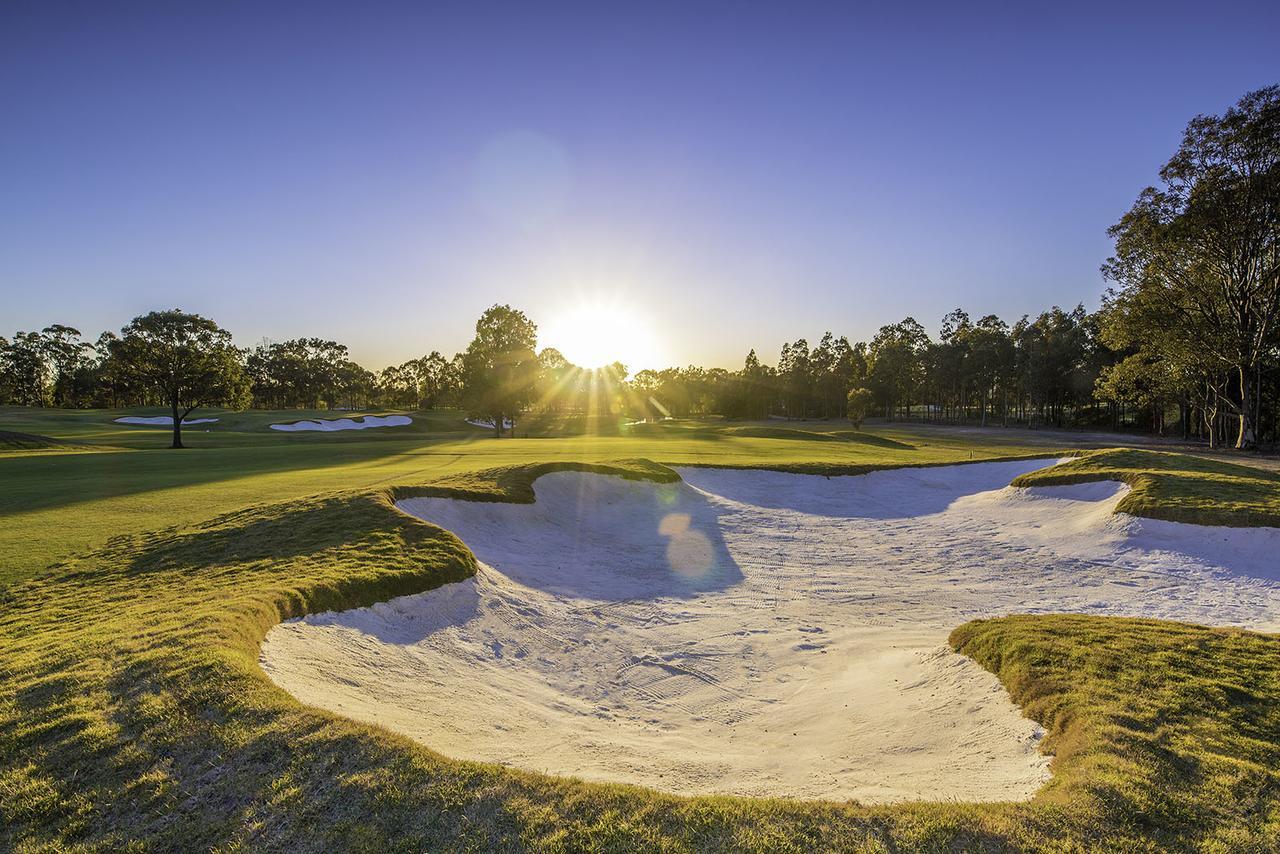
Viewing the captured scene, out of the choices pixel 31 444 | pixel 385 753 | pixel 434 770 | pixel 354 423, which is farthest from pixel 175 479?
pixel 354 423

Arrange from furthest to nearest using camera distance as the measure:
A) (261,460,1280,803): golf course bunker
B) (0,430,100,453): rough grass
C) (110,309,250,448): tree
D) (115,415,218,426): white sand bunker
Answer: (115,415,218,426): white sand bunker, (110,309,250,448): tree, (0,430,100,453): rough grass, (261,460,1280,803): golf course bunker

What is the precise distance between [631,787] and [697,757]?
1689mm

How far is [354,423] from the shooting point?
6738 cm

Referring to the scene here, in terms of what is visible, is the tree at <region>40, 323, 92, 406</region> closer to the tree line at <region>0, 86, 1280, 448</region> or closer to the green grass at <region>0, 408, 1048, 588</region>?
the tree line at <region>0, 86, 1280, 448</region>

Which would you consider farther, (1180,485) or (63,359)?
(63,359)

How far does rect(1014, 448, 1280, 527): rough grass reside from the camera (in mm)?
13766

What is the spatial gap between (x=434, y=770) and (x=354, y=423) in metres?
71.3

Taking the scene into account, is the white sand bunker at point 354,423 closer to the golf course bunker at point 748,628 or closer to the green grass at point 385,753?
the golf course bunker at point 748,628

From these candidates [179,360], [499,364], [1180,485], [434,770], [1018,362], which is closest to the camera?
[434,770]

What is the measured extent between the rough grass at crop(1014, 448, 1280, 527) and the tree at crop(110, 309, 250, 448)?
49.2 metres

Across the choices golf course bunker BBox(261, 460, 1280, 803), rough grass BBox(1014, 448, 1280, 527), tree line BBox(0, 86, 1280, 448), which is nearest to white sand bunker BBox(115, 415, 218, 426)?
tree line BBox(0, 86, 1280, 448)

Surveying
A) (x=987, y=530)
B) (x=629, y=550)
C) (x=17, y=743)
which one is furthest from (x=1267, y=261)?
(x=17, y=743)

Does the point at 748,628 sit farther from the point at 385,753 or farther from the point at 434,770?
the point at 385,753

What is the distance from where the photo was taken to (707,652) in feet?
31.7
